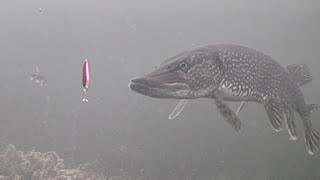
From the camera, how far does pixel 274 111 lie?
493 centimetres

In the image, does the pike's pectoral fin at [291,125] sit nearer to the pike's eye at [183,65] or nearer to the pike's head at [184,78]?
the pike's head at [184,78]

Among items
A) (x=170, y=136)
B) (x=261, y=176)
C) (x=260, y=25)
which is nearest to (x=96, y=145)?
(x=170, y=136)

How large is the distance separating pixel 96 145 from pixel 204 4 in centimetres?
3288

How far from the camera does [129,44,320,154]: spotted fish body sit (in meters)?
4.16

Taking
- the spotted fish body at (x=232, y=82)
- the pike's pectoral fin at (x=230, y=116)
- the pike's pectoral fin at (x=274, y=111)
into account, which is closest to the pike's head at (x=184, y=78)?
the spotted fish body at (x=232, y=82)

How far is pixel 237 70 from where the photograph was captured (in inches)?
196

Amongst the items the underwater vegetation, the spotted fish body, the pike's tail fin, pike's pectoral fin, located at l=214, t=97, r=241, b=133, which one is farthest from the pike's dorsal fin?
the underwater vegetation

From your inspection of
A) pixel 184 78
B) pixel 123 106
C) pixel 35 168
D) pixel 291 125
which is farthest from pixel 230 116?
pixel 123 106

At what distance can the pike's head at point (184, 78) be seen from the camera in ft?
12.9

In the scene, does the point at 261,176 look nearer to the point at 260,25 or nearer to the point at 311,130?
the point at 311,130

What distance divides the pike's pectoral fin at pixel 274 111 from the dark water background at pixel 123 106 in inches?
323

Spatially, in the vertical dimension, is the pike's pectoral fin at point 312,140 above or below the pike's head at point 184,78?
below

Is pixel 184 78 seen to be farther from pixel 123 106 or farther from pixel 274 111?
pixel 123 106

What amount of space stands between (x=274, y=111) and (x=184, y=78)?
1.58 metres
